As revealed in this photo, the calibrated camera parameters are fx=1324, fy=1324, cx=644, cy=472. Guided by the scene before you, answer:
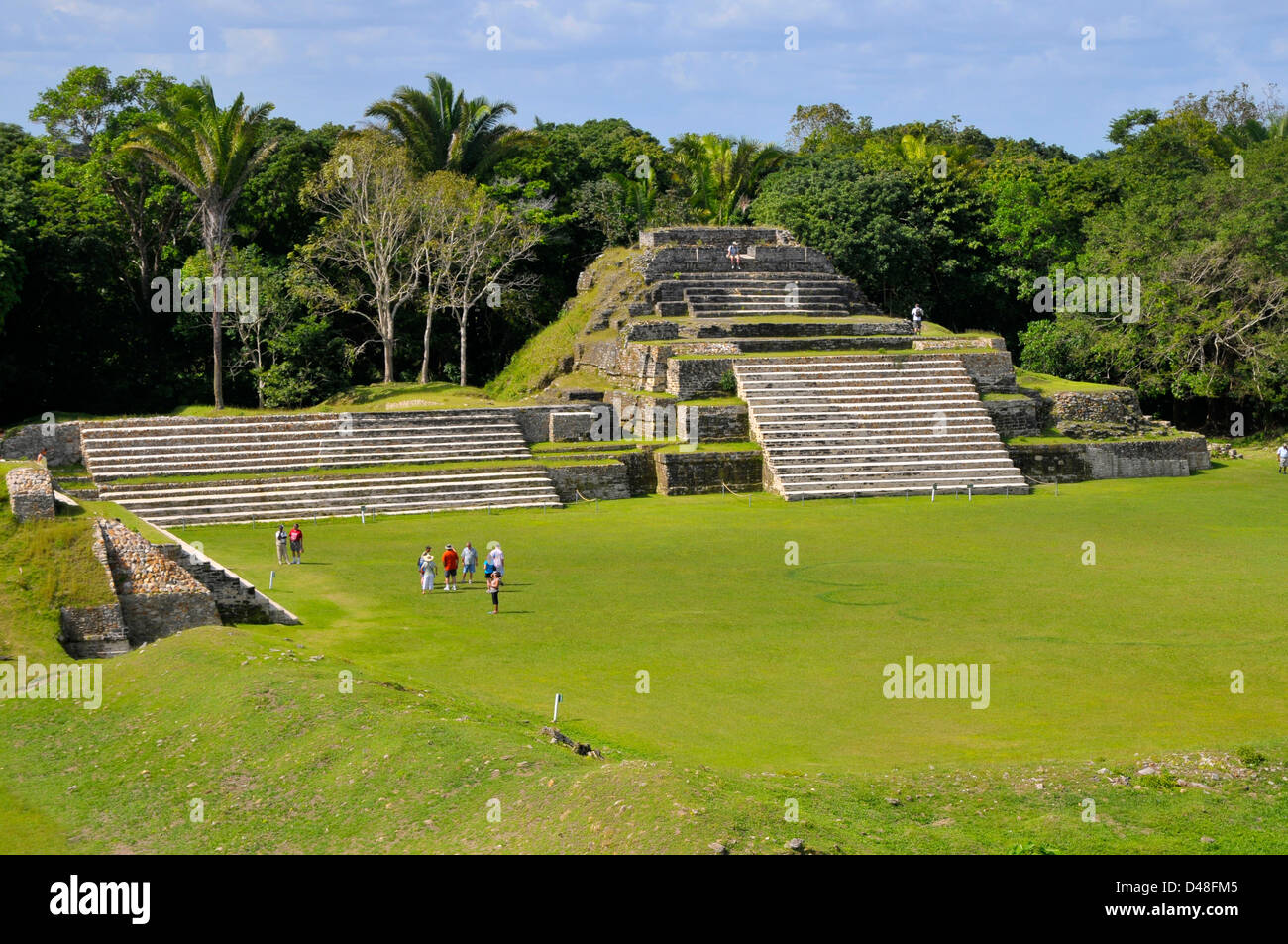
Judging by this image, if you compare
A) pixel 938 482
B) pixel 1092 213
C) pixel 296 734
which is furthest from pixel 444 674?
pixel 1092 213

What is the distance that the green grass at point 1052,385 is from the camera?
32.8 metres

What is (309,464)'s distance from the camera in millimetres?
27125

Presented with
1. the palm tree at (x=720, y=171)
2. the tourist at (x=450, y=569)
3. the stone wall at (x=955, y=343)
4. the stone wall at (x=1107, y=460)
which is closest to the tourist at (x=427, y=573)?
the tourist at (x=450, y=569)

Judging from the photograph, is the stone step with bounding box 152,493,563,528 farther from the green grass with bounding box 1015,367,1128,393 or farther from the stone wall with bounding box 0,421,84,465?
the green grass with bounding box 1015,367,1128,393

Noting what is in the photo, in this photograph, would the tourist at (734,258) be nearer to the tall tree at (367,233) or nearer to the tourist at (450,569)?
the tall tree at (367,233)

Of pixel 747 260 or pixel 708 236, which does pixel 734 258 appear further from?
pixel 708 236

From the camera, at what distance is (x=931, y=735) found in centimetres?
1201

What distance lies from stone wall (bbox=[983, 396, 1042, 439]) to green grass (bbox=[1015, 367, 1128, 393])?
1.54 meters

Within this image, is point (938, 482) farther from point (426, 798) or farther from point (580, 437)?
point (426, 798)

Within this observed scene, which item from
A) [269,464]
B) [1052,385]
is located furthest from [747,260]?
[269,464]

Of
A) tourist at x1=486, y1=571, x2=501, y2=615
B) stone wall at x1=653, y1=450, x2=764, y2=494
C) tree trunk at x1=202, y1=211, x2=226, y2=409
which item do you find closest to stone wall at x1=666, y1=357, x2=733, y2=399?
stone wall at x1=653, y1=450, x2=764, y2=494

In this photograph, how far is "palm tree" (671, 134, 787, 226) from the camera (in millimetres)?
45562

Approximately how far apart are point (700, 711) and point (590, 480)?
1546 centimetres
